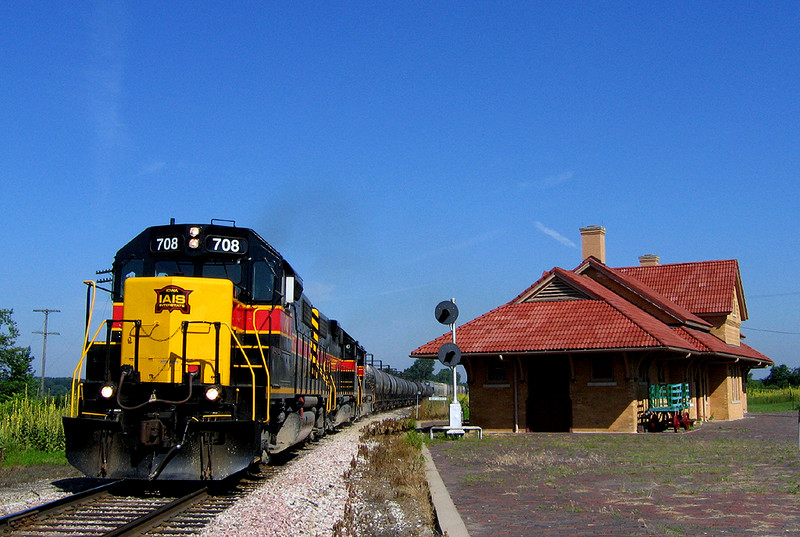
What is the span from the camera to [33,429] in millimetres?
17125

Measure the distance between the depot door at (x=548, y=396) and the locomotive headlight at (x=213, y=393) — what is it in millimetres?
14300

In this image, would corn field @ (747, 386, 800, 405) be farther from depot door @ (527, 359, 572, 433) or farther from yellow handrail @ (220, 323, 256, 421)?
yellow handrail @ (220, 323, 256, 421)

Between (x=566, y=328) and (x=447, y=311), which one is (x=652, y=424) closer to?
(x=566, y=328)

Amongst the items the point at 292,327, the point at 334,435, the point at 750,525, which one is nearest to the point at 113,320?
the point at 292,327

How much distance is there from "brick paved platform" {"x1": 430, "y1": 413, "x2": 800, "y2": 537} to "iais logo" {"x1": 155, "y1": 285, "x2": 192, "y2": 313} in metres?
4.52

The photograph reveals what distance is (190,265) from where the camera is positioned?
11586 mm

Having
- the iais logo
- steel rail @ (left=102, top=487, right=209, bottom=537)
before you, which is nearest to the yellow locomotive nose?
the iais logo

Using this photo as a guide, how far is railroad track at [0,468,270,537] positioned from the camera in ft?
27.0

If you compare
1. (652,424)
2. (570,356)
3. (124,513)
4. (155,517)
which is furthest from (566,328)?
(155,517)

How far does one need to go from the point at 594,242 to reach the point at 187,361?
74.6 ft

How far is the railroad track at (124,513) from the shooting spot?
8234 mm

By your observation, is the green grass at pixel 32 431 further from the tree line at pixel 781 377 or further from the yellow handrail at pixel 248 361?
the tree line at pixel 781 377

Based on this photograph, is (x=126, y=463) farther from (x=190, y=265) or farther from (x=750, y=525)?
(x=750, y=525)

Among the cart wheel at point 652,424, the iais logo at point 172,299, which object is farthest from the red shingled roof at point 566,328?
the iais logo at point 172,299
